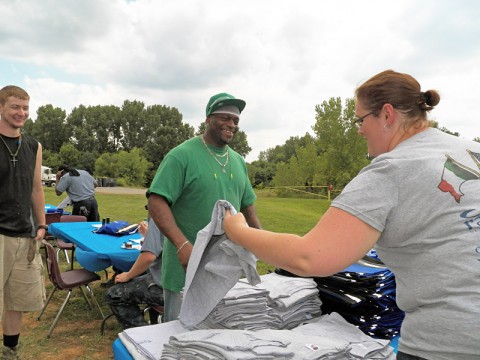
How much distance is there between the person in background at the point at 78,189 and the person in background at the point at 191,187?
587 cm

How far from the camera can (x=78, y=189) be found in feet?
26.0

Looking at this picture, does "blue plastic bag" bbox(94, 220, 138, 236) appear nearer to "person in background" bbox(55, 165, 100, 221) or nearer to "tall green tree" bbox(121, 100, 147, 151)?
"person in background" bbox(55, 165, 100, 221)

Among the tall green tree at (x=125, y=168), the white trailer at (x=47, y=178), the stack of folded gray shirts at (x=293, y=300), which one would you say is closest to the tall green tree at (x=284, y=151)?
the tall green tree at (x=125, y=168)

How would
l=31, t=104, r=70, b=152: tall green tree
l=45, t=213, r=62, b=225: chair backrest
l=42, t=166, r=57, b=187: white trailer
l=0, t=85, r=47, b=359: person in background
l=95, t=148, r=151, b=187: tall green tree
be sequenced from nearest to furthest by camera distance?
l=0, t=85, r=47, b=359: person in background, l=45, t=213, r=62, b=225: chair backrest, l=42, t=166, r=57, b=187: white trailer, l=95, t=148, r=151, b=187: tall green tree, l=31, t=104, r=70, b=152: tall green tree

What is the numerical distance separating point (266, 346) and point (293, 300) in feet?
1.63

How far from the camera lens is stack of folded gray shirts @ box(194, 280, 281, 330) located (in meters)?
1.72

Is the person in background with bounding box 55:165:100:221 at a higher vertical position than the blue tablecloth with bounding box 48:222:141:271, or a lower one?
higher

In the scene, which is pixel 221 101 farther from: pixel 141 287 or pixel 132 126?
pixel 132 126

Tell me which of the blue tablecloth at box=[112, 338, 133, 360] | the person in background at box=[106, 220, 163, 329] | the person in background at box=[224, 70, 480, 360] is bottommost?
the person in background at box=[106, 220, 163, 329]

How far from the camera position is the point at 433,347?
3.75ft

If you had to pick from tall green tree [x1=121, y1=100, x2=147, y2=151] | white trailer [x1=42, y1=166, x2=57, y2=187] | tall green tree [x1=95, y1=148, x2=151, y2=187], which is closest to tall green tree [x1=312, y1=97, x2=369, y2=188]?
tall green tree [x1=95, y1=148, x2=151, y2=187]

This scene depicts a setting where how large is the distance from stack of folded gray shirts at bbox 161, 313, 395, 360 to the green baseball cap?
1.54 metres

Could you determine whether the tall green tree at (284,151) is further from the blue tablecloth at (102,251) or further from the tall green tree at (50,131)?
the blue tablecloth at (102,251)

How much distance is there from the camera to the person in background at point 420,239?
112cm
